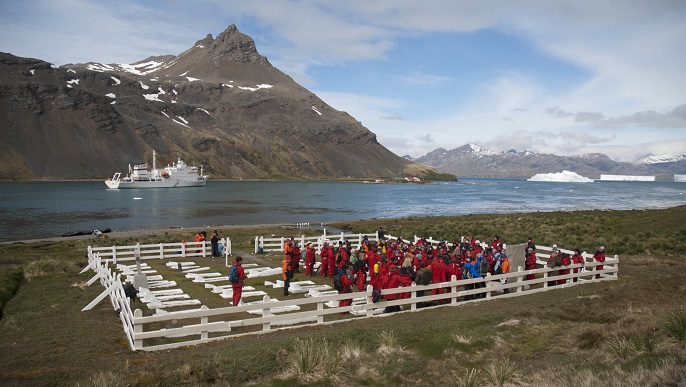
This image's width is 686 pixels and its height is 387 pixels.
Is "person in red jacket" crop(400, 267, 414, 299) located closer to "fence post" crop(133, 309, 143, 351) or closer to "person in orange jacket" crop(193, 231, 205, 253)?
"fence post" crop(133, 309, 143, 351)

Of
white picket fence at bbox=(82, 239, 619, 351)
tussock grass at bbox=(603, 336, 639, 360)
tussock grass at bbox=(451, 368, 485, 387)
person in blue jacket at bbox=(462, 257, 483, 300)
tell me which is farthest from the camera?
person in blue jacket at bbox=(462, 257, 483, 300)

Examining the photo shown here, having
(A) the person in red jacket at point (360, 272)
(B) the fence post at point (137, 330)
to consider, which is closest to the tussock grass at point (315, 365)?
(B) the fence post at point (137, 330)

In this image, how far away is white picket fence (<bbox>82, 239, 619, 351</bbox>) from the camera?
11.3m

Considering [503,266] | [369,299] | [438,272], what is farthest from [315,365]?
[503,266]

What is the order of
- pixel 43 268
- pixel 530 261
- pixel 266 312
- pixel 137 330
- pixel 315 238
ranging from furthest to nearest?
pixel 315 238, pixel 43 268, pixel 530 261, pixel 266 312, pixel 137 330

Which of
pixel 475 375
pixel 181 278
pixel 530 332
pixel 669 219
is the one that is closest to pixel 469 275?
pixel 530 332

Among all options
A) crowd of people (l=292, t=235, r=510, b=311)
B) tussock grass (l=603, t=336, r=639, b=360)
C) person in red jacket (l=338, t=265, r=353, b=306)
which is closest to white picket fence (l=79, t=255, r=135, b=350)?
crowd of people (l=292, t=235, r=510, b=311)

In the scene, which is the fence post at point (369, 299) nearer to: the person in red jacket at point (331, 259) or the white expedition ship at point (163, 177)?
the person in red jacket at point (331, 259)

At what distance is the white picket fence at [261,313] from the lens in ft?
37.0

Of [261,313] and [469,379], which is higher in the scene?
[469,379]

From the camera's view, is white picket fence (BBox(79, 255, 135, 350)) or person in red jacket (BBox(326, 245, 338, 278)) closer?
white picket fence (BBox(79, 255, 135, 350))

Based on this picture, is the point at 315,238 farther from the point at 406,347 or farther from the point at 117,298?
the point at 406,347

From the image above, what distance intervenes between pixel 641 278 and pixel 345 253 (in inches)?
440

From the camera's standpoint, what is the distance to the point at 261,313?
14.6 m
